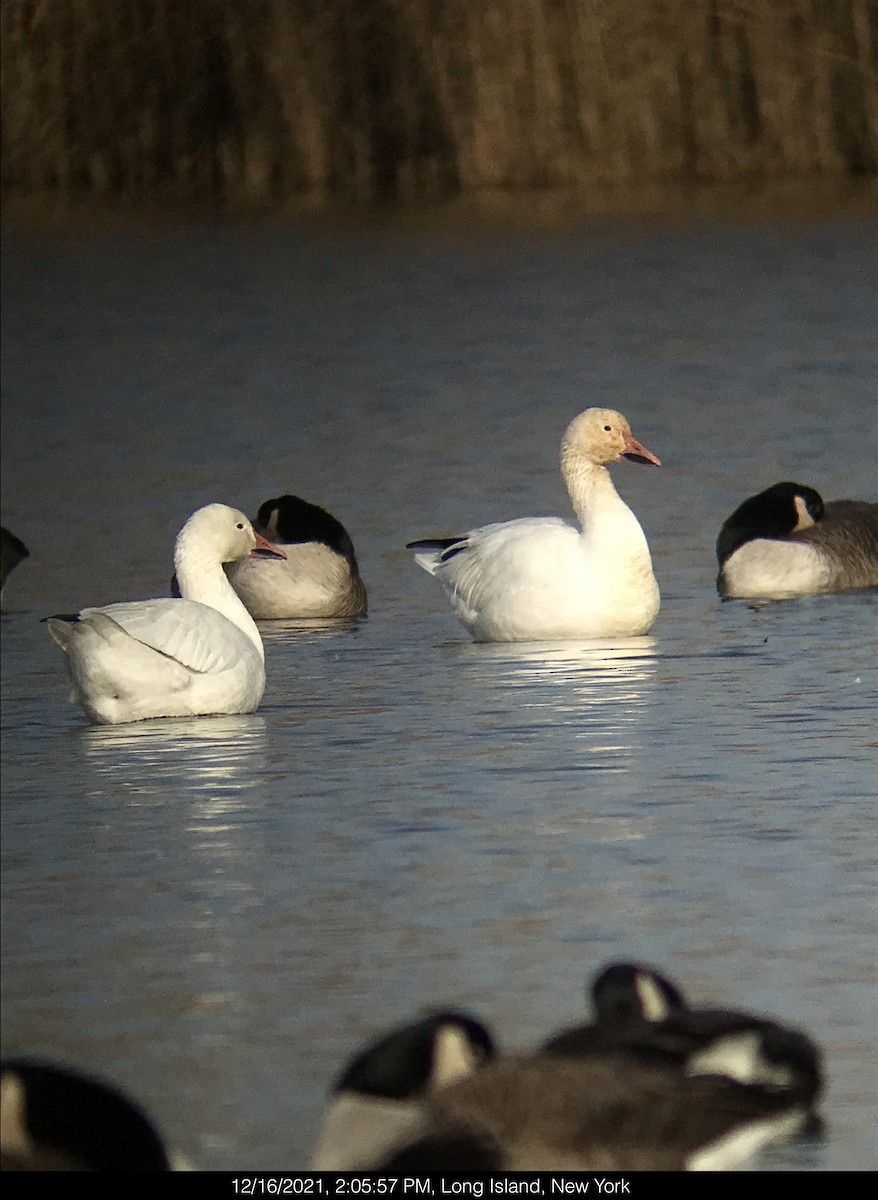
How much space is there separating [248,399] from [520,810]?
9750 millimetres

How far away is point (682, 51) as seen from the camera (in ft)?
73.0

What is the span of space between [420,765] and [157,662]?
3.88 ft

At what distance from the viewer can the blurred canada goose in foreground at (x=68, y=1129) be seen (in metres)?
4.32

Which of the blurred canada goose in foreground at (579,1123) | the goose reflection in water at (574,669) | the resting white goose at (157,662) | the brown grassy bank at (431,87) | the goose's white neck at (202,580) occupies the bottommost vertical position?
the blurred canada goose in foreground at (579,1123)

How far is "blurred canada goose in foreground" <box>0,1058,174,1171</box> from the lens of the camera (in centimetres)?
432

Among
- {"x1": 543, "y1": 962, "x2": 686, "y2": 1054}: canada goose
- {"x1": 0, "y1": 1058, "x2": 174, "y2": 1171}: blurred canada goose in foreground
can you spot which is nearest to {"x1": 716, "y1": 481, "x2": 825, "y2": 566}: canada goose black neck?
{"x1": 543, "y1": 962, "x2": 686, "y2": 1054}: canada goose

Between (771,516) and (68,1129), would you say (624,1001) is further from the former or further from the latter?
(771,516)

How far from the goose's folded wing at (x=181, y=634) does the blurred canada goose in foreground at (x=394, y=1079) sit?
4.27m

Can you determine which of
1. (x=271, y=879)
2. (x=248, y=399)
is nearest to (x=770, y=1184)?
(x=271, y=879)

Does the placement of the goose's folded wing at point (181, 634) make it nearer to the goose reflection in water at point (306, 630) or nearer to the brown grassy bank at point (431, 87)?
the goose reflection in water at point (306, 630)

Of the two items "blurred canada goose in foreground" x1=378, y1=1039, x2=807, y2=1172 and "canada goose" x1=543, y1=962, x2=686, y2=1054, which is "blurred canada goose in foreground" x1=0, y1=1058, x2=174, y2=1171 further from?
"canada goose" x1=543, y1=962, x2=686, y2=1054

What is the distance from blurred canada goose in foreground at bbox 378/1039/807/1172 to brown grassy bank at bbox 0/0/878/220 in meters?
16.9

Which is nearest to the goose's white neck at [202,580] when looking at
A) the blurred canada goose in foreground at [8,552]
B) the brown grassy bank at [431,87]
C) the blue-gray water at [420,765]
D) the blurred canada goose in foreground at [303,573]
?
the blue-gray water at [420,765]

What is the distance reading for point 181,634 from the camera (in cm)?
873
